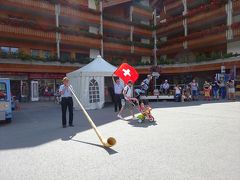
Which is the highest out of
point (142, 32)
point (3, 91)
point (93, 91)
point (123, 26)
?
point (123, 26)

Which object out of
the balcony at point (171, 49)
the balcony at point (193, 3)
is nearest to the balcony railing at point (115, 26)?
the balcony at point (171, 49)

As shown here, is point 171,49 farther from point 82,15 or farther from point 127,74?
point 127,74

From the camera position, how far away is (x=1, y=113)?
10.3 m

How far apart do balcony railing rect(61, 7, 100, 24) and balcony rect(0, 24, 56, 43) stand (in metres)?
3.14

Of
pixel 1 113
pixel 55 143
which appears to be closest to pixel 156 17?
pixel 1 113

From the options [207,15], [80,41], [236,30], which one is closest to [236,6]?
[236,30]

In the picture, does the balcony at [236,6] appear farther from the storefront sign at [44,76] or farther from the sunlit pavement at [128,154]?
the sunlit pavement at [128,154]

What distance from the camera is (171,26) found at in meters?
36.1

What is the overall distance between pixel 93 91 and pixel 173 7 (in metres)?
25.0

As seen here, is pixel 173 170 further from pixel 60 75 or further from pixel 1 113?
pixel 60 75

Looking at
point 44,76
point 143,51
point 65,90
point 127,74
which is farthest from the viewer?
point 143,51

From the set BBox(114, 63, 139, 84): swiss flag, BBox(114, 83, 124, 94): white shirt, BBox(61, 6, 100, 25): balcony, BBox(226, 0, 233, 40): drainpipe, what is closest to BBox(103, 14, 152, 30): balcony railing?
BBox(61, 6, 100, 25): balcony

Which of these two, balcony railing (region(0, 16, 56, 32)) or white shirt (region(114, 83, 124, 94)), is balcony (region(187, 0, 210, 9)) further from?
white shirt (region(114, 83, 124, 94))

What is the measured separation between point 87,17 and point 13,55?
35.5ft
